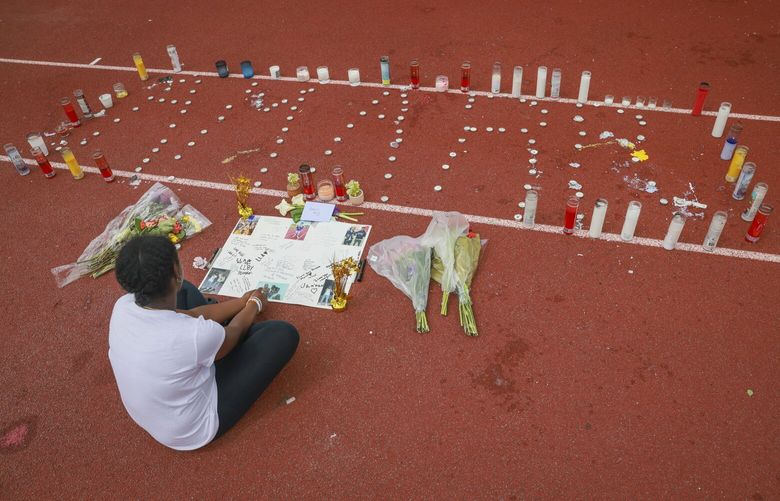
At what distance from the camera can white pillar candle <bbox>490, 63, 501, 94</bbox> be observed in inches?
210

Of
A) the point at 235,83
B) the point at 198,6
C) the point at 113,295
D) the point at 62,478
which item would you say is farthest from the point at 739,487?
the point at 198,6

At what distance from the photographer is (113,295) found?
3891 millimetres

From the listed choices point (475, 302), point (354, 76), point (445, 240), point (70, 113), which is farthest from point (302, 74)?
point (475, 302)

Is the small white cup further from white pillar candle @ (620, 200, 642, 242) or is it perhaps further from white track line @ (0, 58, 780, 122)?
white pillar candle @ (620, 200, 642, 242)

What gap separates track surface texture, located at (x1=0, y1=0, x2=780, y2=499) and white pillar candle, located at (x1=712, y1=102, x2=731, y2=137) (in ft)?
0.63

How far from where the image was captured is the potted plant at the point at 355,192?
4.27m

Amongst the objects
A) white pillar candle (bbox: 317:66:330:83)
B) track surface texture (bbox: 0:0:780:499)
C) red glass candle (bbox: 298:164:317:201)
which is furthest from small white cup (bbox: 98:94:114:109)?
red glass candle (bbox: 298:164:317:201)

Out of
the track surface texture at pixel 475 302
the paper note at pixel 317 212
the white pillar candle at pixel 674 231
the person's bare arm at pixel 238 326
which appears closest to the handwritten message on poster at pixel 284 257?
the paper note at pixel 317 212

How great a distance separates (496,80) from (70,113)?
184 inches

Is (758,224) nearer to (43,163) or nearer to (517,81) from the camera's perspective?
(517,81)

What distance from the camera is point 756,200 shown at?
3.76 meters

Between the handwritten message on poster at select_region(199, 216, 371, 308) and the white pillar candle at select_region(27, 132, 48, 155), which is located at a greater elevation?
the white pillar candle at select_region(27, 132, 48, 155)

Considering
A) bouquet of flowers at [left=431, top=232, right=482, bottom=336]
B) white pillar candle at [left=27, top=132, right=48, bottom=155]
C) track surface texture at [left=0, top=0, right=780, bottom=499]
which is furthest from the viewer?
white pillar candle at [left=27, top=132, right=48, bottom=155]

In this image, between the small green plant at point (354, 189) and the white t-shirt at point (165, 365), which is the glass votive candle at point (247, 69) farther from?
the white t-shirt at point (165, 365)
